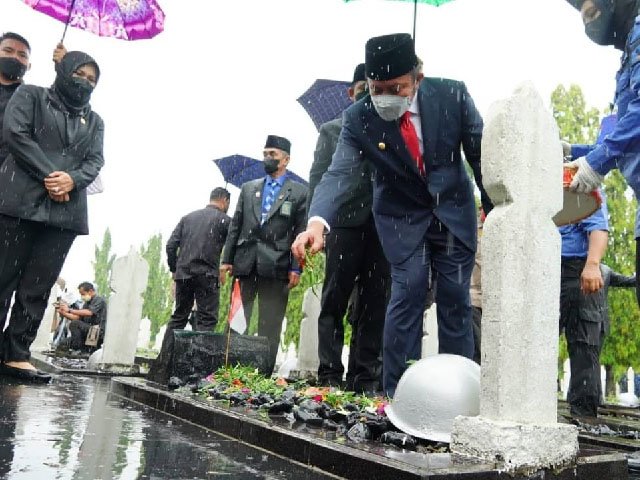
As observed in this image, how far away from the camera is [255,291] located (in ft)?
23.0

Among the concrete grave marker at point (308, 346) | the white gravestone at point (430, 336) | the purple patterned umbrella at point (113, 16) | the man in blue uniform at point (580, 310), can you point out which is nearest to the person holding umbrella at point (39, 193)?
the purple patterned umbrella at point (113, 16)

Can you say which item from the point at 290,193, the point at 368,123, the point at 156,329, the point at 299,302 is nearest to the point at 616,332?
the point at 299,302

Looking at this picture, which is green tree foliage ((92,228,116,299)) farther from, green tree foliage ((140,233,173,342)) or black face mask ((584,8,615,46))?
black face mask ((584,8,615,46))

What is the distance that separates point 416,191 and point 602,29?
4.63 feet

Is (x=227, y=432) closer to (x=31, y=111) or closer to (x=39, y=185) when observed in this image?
(x=39, y=185)

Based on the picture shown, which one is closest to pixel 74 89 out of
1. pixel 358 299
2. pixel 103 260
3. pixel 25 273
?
pixel 25 273

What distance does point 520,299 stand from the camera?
2459 millimetres

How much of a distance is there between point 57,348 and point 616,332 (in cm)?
1657

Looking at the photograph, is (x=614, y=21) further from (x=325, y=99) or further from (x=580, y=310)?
(x=325, y=99)

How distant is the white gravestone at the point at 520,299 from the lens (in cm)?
241

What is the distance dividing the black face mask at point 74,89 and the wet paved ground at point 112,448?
2.54 m

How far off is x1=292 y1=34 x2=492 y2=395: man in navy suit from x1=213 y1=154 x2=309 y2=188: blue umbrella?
868 centimetres

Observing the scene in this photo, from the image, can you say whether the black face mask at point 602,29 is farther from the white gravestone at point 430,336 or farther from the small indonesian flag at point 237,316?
the white gravestone at point 430,336

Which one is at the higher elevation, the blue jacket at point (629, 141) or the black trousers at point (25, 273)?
the blue jacket at point (629, 141)
